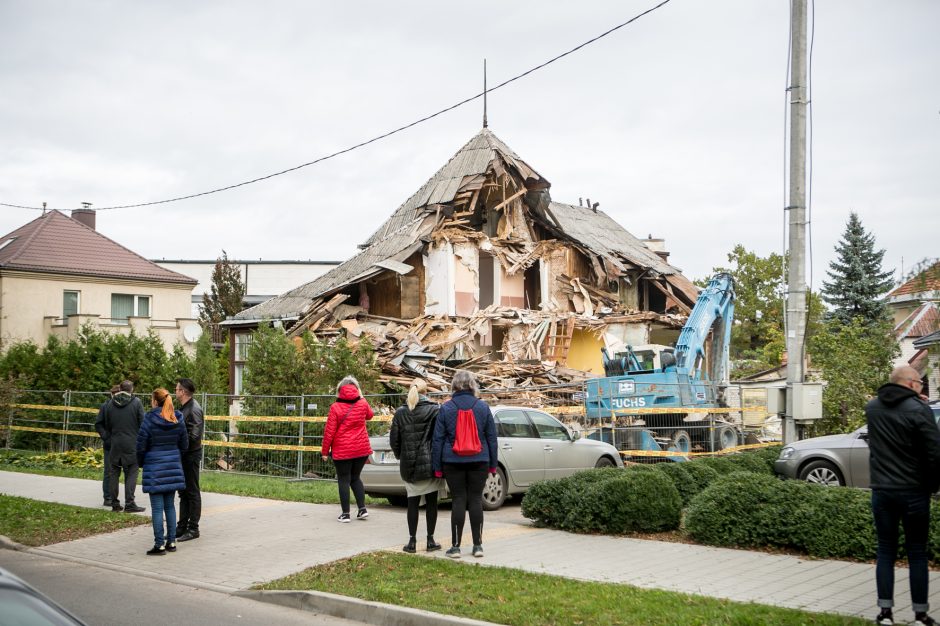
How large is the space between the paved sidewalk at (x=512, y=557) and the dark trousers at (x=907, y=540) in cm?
37

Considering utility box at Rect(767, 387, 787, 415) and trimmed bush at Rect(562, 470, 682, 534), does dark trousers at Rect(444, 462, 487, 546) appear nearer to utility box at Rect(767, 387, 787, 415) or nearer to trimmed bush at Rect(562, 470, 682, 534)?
trimmed bush at Rect(562, 470, 682, 534)

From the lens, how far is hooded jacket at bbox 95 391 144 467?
13.7 metres

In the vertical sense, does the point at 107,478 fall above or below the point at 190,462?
below

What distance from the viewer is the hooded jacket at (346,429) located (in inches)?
477

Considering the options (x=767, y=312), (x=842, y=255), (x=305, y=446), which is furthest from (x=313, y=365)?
(x=767, y=312)

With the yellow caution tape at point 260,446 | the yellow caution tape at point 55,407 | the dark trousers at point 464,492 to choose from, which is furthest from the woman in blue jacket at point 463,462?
the yellow caution tape at point 55,407

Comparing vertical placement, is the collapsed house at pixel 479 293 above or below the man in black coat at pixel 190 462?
above

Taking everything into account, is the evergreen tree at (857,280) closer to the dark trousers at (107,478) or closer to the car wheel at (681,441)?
the car wheel at (681,441)

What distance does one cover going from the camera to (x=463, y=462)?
9594mm

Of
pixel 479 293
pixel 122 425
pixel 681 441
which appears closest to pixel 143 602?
pixel 122 425

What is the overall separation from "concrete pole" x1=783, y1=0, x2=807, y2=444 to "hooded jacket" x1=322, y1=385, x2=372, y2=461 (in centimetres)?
591

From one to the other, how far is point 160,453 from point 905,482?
303 inches

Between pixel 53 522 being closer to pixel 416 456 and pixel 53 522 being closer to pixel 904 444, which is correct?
pixel 416 456

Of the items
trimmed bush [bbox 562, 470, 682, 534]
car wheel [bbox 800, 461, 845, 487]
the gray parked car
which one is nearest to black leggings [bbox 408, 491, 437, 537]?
trimmed bush [bbox 562, 470, 682, 534]
